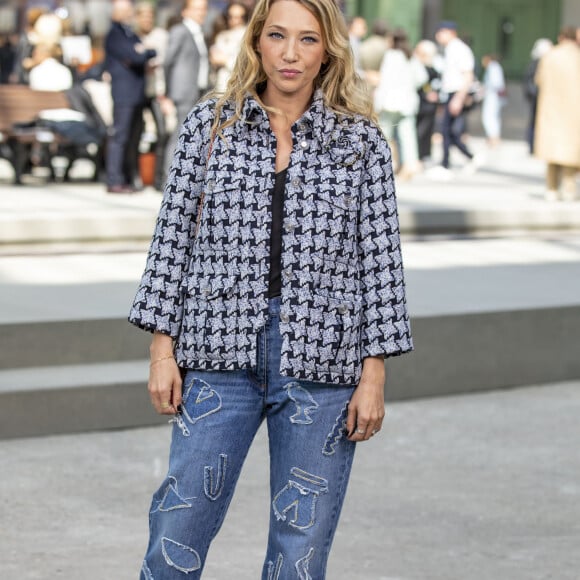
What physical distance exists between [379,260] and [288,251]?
205 mm

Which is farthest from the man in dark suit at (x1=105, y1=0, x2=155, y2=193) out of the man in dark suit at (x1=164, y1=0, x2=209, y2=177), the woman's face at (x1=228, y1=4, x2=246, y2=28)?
the woman's face at (x1=228, y1=4, x2=246, y2=28)

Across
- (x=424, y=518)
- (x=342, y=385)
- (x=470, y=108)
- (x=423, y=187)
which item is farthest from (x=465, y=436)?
(x=470, y=108)

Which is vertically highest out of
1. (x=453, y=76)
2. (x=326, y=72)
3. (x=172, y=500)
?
(x=326, y=72)

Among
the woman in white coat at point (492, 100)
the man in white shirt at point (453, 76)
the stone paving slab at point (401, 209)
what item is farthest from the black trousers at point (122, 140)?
the woman in white coat at point (492, 100)

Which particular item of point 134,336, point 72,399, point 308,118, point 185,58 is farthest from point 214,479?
point 185,58

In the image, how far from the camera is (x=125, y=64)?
12.5 meters

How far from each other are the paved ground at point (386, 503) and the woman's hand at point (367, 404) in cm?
156

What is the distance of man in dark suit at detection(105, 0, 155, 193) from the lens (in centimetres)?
1235

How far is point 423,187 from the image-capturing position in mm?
15281

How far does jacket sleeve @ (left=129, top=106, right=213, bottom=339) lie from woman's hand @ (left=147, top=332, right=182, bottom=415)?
0.04 metres

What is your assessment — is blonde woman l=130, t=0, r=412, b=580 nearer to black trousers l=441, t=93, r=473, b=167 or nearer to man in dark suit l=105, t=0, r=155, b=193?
man in dark suit l=105, t=0, r=155, b=193

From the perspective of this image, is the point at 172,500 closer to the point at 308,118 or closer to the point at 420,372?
the point at 308,118

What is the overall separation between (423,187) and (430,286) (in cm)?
703

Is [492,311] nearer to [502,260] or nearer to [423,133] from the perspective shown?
[502,260]
